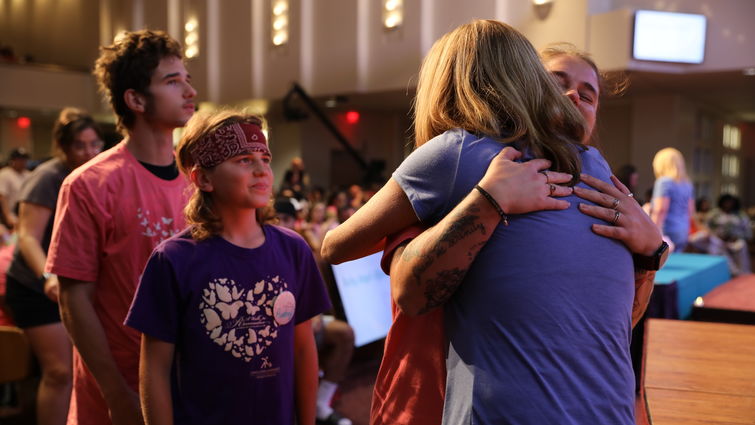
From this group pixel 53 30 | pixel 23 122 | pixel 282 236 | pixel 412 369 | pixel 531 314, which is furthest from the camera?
pixel 53 30

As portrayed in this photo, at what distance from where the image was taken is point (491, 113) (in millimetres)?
1154

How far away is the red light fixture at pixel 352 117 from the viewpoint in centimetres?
1750

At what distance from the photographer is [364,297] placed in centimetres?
479

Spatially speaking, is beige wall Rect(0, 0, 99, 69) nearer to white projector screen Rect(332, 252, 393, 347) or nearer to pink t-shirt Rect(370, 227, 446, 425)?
white projector screen Rect(332, 252, 393, 347)

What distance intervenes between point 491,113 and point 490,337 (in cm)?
38

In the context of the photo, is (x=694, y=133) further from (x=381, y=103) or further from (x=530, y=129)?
(x=530, y=129)

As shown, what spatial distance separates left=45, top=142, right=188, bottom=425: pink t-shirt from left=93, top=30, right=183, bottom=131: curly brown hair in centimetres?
21

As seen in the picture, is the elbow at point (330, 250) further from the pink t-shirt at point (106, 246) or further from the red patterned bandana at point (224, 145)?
the pink t-shirt at point (106, 246)

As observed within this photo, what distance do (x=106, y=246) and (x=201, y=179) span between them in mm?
325

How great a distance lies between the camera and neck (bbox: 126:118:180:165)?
198 centimetres

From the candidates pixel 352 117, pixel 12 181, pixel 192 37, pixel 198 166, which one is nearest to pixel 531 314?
pixel 198 166

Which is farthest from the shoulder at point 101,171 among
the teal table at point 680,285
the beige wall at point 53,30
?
the beige wall at point 53,30

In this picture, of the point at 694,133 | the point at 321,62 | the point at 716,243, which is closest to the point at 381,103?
the point at 321,62

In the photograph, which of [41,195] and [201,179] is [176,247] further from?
[41,195]
